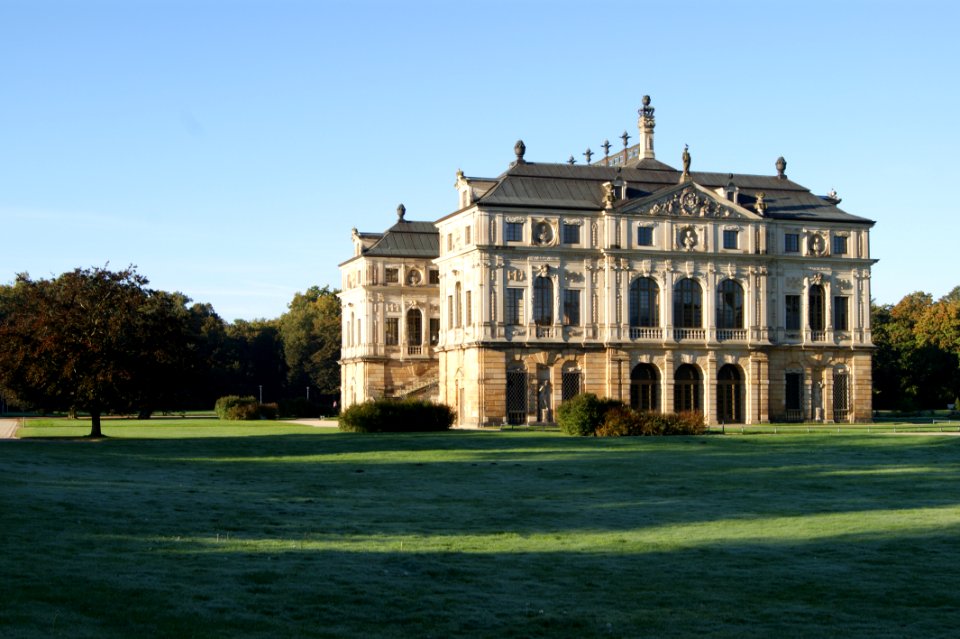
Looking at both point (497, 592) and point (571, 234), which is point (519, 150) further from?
point (497, 592)

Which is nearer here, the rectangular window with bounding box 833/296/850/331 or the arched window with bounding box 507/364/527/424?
the arched window with bounding box 507/364/527/424

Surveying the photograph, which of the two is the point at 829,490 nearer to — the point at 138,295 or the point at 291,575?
the point at 291,575

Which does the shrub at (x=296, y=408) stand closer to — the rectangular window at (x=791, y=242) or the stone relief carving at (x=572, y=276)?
the stone relief carving at (x=572, y=276)

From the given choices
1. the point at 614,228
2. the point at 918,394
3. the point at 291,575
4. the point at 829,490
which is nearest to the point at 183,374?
the point at 614,228

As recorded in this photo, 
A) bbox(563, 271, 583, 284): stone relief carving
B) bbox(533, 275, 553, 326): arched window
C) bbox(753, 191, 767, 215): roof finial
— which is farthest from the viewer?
bbox(753, 191, 767, 215): roof finial

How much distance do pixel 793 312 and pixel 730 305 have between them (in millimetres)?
4409

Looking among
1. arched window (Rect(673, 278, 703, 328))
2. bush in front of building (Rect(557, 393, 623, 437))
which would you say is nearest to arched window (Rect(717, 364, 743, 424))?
arched window (Rect(673, 278, 703, 328))

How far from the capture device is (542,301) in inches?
2852

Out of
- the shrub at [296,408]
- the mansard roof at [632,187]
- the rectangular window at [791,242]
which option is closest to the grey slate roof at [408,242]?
the shrub at [296,408]

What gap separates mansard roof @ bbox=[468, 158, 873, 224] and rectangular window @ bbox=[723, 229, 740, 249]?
2.25 meters

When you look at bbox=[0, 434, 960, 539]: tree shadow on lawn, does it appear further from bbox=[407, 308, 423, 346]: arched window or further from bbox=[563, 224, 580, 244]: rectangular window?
bbox=[407, 308, 423, 346]: arched window

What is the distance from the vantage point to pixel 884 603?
15.5 m

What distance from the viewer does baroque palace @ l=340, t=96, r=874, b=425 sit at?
71625 millimetres

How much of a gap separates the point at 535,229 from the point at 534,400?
9.65 metres
